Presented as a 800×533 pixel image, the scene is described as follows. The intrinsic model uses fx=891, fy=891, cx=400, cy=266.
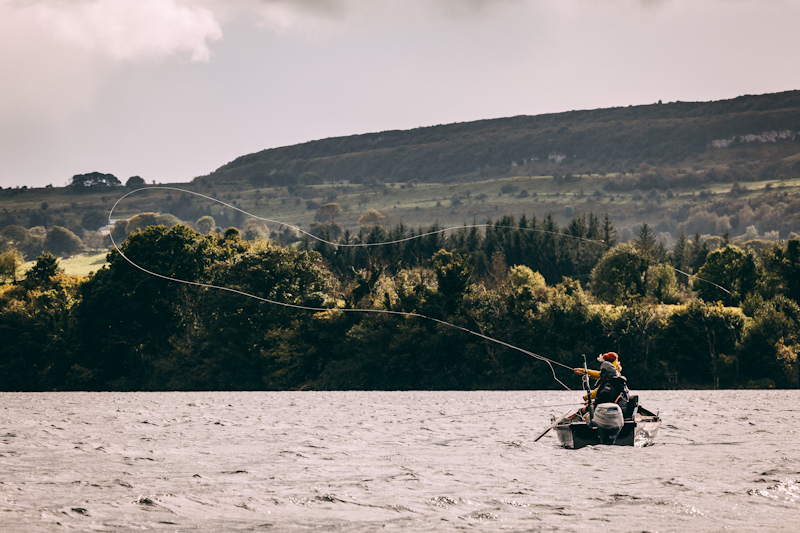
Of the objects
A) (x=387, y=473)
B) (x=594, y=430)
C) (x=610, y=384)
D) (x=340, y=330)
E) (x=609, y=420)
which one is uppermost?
(x=610, y=384)

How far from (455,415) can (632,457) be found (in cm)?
1976

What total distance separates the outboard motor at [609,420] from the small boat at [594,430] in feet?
0.97

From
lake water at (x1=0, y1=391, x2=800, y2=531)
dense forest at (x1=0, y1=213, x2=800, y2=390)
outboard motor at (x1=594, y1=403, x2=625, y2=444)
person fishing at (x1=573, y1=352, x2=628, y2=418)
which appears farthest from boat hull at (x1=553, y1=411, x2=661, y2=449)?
dense forest at (x1=0, y1=213, x2=800, y2=390)

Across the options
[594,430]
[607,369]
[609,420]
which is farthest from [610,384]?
[594,430]

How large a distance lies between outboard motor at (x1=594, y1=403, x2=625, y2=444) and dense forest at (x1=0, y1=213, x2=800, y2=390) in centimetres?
4049

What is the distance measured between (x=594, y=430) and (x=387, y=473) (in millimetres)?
6986

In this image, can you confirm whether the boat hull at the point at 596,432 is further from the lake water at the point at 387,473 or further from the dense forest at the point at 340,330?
the dense forest at the point at 340,330

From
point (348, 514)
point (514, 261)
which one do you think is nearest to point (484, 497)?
point (348, 514)

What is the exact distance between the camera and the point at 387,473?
28.8 metres

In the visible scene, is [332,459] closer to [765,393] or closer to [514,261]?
[765,393]

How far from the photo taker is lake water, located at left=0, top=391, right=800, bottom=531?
846 inches

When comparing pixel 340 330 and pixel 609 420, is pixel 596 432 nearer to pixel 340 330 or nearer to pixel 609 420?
pixel 609 420

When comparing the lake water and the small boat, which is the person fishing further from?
the lake water

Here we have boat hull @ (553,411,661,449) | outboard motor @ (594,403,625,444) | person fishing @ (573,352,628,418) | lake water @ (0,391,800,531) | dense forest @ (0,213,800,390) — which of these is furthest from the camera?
dense forest @ (0,213,800,390)
